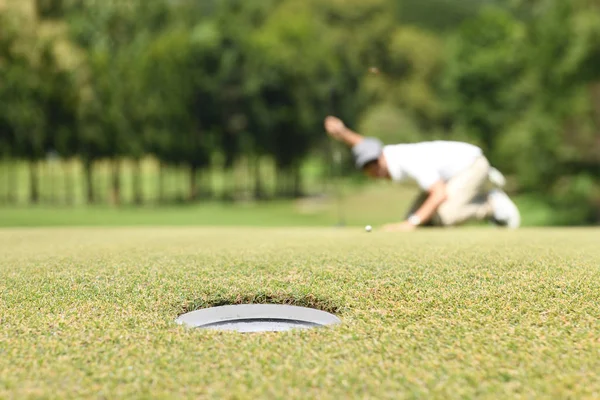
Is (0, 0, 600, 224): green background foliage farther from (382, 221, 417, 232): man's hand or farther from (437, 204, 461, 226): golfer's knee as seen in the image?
(382, 221, 417, 232): man's hand

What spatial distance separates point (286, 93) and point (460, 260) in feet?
121

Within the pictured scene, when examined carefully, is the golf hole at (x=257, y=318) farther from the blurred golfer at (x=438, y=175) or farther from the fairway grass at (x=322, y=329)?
the blurred golfer at (x=438, y=175)

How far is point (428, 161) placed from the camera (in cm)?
1020

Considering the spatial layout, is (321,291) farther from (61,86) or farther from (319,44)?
(319,44)

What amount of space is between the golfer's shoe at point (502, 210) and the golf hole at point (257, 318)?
6.35m

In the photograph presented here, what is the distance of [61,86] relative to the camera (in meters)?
37.2

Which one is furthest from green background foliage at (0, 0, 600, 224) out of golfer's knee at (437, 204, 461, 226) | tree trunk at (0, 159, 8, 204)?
golfer's knee at (437, 204, 461, 226)

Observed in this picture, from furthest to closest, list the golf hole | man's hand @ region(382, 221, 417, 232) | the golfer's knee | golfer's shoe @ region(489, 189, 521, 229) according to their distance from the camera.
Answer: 1. golfer's shoe @ region(489, 189, 521, 229)
2. the golfer's knee
3. man's hand @ region(382, 221, 417, 232)
4. the golf hole

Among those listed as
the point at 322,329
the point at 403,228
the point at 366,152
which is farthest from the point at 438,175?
the point at 322,329

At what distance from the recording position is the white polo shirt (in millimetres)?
10031

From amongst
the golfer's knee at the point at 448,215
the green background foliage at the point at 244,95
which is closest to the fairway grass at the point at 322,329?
the golfer's knee at the point at 448,215

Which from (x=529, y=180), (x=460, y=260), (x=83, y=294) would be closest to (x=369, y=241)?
(x=460, y=260)

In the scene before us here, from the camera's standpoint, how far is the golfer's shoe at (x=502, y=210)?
36.0 ft

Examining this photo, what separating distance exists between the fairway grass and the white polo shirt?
2336 mm
